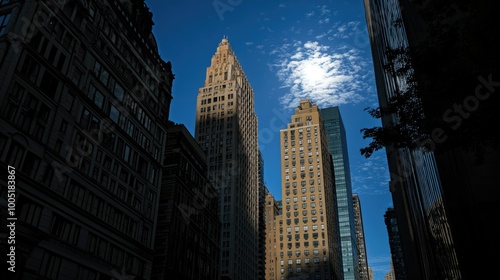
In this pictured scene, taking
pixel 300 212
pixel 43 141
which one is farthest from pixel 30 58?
pixel 300 212

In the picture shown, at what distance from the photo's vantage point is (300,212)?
144375 millimetres

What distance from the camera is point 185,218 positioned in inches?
2442

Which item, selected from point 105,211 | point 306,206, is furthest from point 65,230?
point 306,206

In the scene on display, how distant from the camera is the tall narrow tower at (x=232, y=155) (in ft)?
380

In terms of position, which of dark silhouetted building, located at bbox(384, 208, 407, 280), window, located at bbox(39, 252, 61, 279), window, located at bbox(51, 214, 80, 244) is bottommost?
window, located at bbox(39, 252, 61, 279)

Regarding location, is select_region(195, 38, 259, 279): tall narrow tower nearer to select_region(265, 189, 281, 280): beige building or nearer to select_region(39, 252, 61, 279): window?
select_region(265, 189, 281, 280): beige building

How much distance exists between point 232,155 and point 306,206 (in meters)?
36.9

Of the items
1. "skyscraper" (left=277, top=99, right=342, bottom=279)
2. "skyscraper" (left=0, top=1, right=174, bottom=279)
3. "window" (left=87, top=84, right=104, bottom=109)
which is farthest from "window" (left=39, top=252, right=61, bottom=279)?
"skyscraper" (left=277, top=99, right=342, bottom=279)

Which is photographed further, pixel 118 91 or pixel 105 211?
pixel 118 91

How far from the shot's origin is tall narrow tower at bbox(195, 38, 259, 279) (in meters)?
A: 116

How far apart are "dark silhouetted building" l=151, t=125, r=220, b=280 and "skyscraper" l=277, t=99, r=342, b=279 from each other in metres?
68.7

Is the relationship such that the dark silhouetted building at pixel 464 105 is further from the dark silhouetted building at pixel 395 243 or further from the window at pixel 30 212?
the dark silhouetted building at pixel 395 243

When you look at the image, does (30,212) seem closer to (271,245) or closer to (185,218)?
(185,218)

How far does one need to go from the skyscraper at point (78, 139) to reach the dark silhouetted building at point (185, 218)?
5.50 metres
